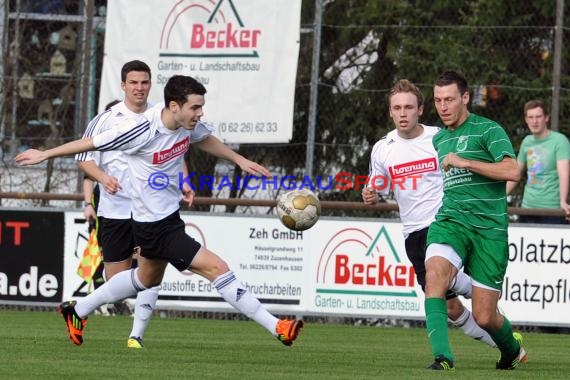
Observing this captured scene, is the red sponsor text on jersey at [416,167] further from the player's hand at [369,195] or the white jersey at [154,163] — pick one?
the white jersey at [154,163]

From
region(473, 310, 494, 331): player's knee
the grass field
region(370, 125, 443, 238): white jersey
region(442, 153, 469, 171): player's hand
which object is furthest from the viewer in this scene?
region(370, 125, 443, 238): white jersey

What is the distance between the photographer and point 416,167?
10.4 m

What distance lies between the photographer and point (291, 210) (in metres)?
10.3

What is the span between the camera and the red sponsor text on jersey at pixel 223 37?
611 inches

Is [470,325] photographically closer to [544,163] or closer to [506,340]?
[506,340]

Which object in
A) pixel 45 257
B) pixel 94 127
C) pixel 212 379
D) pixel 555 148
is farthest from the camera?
pixel 45 257

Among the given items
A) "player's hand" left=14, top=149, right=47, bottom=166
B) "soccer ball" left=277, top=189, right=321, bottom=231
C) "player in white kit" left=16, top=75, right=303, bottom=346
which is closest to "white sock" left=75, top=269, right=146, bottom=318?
"player in white kit" left=16, top=75, right=303, bottom=346

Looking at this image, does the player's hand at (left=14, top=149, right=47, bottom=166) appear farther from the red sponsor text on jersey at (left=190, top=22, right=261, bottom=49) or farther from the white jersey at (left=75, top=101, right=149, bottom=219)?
the red sponsor text on jersey at (left=190, top=22, right=261, bottom=49)

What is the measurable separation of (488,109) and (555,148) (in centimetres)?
159

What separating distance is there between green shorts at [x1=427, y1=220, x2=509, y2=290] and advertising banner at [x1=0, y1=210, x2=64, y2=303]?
7.37 m

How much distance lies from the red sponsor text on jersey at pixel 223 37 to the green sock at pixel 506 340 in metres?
7.06

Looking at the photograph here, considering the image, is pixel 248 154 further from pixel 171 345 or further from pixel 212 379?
pixel 212 379

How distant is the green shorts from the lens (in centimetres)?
878

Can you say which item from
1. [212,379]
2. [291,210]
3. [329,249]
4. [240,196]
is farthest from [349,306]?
[212,379]
